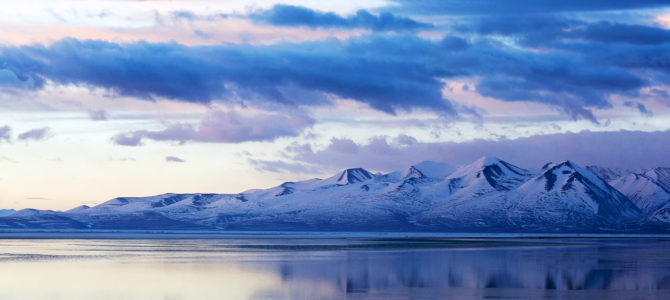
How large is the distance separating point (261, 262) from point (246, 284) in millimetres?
25877

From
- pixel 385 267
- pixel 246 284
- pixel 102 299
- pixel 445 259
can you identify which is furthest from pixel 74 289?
pixel 445 259

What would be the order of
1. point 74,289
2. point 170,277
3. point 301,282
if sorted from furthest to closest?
point 170,277 → point 301,282 → point 74,289

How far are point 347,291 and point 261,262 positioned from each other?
1290 inches

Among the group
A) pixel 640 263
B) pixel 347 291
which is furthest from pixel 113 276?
pixel 640 263

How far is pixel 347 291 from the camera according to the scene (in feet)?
189

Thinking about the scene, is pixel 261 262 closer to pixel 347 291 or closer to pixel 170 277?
pixel 170 277

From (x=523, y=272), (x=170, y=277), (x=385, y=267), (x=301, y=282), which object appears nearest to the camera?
(x=301, y=282)

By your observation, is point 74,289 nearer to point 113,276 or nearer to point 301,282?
point 113,276

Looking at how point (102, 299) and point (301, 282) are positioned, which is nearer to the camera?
point (102, 299)

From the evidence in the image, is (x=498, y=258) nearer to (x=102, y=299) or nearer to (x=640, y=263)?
(x=640, y=263)

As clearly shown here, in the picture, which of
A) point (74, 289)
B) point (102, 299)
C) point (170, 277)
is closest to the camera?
point (102, 299)

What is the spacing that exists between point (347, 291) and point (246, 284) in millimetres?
8909

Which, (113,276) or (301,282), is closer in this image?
(301,282)

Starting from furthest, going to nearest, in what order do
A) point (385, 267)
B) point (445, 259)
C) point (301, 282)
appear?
point (445, 259) → point (385, 267) → point (301, 282)
